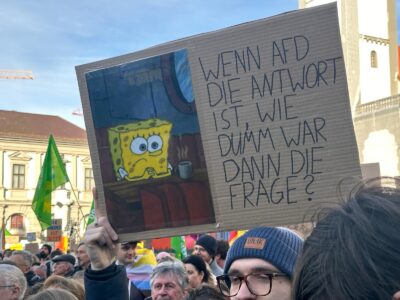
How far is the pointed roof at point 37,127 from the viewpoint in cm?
5253

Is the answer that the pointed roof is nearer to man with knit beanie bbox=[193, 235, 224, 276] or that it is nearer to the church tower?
the church tower

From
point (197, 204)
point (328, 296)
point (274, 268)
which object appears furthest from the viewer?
point (197, 204)

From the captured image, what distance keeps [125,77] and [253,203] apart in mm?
801

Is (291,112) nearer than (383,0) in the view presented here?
Yes

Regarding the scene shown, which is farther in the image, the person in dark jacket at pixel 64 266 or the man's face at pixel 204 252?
the person in dark jacket at pixel 64 266

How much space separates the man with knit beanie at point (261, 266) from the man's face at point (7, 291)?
7.08 ft

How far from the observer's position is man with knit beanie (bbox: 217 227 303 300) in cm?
215

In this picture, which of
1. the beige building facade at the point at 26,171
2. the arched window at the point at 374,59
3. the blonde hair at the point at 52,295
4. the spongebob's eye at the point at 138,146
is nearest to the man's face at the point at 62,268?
the blonde hair at the point at 52,295

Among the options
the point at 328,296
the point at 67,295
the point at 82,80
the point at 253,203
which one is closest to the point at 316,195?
the point at 253,203

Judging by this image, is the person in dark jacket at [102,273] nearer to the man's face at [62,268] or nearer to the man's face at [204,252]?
the man's face at [204,252]

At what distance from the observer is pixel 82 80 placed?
285 cm

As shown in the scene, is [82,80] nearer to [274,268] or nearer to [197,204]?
[197,204]

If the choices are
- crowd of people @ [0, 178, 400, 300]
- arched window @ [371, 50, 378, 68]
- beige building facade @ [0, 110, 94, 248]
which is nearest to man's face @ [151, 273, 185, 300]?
crowd of people @ [0, 178, 400, 300]

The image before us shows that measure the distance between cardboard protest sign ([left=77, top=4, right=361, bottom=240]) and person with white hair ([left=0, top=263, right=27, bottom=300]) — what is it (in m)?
1.67
